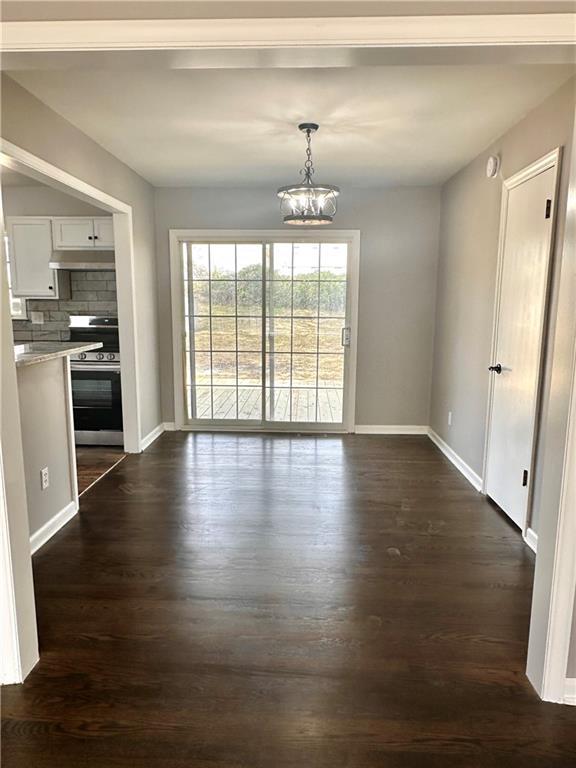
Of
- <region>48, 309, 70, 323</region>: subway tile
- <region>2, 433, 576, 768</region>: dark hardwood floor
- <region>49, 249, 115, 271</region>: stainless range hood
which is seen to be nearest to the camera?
<region>2, 433, 576, 768</region>: dark hardwood floor

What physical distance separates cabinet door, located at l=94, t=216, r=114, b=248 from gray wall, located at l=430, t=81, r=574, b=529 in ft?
10.5

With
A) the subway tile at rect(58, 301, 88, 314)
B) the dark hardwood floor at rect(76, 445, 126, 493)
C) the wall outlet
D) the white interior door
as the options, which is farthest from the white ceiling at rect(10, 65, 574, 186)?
the dark hardwood floor at rect(76, 445, 126, 493)

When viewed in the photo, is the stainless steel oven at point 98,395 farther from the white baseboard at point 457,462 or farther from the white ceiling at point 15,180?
the white baseboard at point 457,462

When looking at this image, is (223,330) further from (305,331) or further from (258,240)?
(258,240)

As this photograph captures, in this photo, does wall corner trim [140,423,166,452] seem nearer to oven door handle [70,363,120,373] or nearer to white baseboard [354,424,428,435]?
oven door handle [70,363,120,373]

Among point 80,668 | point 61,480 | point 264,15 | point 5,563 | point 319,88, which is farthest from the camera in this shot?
point 61,480

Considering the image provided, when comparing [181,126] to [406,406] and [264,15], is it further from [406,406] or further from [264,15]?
[406,406]

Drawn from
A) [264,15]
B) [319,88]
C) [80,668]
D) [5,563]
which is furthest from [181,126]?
[80,668]

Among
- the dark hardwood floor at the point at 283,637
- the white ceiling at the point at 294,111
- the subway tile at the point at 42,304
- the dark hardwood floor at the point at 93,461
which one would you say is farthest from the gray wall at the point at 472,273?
the subway tile at the point at 42,304

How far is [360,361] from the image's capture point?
5.16 meters

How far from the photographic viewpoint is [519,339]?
3.04 meters

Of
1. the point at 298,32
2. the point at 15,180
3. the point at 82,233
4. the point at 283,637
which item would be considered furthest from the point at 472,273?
the point at 15,180

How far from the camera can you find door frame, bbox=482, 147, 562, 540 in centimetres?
264

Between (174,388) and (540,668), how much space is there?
4.25 metres
